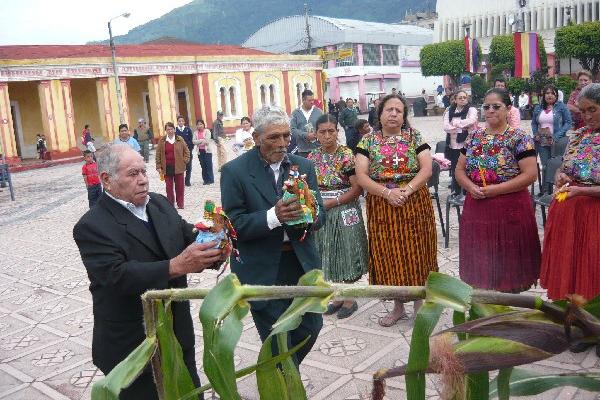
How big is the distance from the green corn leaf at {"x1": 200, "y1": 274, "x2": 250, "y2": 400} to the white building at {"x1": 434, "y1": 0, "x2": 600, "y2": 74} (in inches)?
1932

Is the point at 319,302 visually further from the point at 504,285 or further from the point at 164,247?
the point at 504,285

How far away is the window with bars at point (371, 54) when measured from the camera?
56.7 meters

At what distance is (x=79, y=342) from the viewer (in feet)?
15.3

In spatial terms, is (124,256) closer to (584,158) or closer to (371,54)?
(584,158)

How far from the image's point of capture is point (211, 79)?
32.0 metres

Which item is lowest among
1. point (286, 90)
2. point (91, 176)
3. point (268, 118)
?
point (91, 176)

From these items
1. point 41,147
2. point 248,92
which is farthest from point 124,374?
point 248,92

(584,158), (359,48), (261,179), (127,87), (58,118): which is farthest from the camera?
(359,48)

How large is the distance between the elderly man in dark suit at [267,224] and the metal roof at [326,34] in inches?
2140

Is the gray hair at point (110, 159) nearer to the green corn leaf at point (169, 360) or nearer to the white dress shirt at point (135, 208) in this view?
the white dress shirt at point (135, 208)

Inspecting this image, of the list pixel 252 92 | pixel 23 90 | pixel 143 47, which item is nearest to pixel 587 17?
pixel 252 92

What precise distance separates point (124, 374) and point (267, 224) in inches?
70.0

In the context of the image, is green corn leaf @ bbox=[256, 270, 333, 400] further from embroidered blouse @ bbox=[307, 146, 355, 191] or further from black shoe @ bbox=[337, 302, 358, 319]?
black shoe @ bbox=[337, 302, 358, 319]

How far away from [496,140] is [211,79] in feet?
95.9
